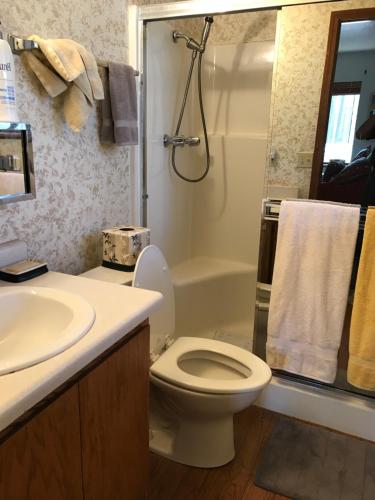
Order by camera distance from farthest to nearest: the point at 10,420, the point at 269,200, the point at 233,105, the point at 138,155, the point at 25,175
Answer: the point at 233,105 → the point at 138,155 → the point at 269,200 → the point at 25,175 → the point at 10,420

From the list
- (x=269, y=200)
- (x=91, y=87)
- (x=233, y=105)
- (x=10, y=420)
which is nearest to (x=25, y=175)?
(x=91, y=87)

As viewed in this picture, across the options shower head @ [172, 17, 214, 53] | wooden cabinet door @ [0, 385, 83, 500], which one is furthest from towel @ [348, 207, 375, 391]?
shower head @ [172, 17, 214, 53]

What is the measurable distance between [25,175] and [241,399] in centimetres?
111

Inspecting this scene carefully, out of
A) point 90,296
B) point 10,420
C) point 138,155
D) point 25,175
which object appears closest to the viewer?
point 10,420

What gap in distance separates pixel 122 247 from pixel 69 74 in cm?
66

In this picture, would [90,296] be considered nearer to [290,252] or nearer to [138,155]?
[290,252]

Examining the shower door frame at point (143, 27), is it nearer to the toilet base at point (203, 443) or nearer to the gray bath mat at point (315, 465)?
the toilet base at point (203, 443)

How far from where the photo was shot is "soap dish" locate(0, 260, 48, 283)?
1.24 meters

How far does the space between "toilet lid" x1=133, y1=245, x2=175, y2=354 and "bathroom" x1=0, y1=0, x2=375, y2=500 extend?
0.04ft

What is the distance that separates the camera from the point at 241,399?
4.80 ft

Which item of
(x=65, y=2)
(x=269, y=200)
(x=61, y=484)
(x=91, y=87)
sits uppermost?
(x=65, y=2)

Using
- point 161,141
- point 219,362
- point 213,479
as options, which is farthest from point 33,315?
point 161,141

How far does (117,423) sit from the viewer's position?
1075 millimetres

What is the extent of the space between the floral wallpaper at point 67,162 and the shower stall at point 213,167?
258 millimetres
